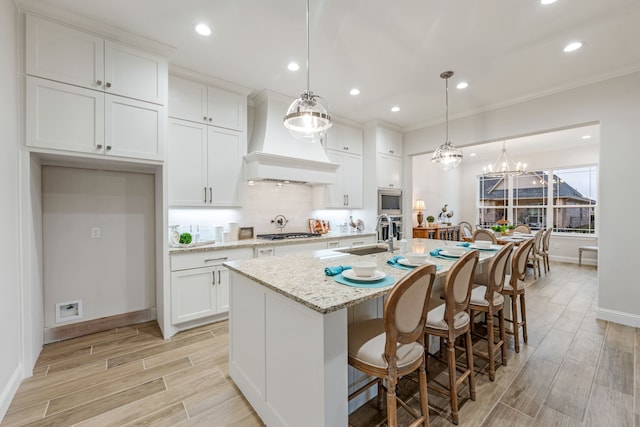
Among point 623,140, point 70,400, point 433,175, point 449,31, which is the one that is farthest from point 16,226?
point 433,175

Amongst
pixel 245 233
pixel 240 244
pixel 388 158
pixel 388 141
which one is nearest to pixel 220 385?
pixel 240 244

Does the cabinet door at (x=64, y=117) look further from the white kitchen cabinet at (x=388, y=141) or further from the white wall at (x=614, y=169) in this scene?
the white wall at (x=614, y=169)

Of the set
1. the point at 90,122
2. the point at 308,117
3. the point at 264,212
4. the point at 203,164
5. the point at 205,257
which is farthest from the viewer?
the point at 264,212

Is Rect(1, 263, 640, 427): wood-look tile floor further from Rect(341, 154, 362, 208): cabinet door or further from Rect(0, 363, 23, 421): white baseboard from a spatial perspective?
Rect(341, 154, 362, 208): cabinet door

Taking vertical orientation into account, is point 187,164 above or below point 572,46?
below

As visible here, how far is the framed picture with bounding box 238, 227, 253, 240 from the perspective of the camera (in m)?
3.82

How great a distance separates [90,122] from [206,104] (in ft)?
4.04

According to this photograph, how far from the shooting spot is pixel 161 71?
2729 millimetres

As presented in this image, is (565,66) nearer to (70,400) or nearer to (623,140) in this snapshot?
(623,140)

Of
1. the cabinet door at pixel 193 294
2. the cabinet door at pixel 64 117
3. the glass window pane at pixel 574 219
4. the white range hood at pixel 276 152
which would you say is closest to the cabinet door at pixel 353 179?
the white range hood at pixel 276 152

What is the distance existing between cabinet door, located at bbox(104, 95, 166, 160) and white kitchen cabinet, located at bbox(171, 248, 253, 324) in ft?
3.58

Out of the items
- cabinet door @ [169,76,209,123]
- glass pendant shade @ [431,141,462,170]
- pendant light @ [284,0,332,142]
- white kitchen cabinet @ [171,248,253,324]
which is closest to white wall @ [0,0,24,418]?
white kitchen cabinet @ [171,248,253,324]

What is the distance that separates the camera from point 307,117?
85.7 inches

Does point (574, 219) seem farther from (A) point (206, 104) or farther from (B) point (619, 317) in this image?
(A) point (206, 104)
